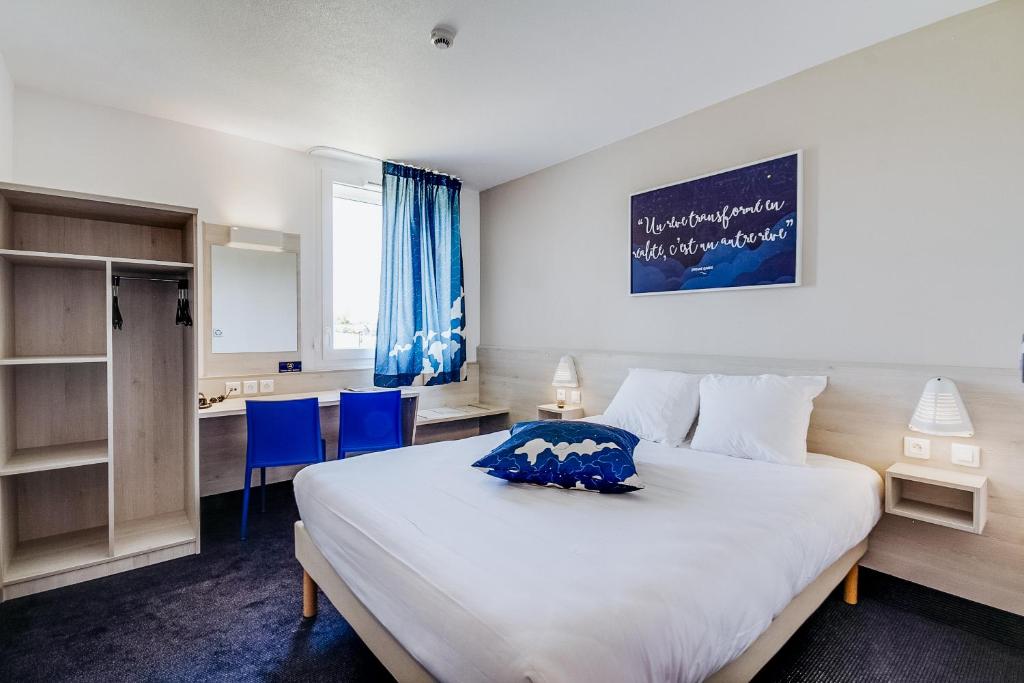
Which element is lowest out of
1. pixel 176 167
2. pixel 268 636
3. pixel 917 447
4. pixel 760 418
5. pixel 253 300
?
pixel 268 636

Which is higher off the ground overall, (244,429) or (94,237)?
(94,237)

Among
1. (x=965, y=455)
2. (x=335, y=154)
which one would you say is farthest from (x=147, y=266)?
(x=965, y=455)

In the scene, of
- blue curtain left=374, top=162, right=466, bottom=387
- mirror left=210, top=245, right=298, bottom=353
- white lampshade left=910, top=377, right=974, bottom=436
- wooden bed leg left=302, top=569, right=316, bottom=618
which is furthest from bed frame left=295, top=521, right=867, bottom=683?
blue curtain left=374, top=162, right=466, bottom=387

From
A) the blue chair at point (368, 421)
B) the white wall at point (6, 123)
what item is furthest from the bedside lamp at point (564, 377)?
the white wall at point (6, 123)

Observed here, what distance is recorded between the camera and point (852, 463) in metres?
2.37

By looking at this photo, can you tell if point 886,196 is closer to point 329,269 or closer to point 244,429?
point 329,269

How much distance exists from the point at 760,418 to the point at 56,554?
3608 mm

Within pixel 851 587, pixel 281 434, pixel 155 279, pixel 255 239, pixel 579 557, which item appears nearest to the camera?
pixel 579 557

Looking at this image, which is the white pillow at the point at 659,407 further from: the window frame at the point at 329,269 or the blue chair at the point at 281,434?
the window frame at the point at 329,269

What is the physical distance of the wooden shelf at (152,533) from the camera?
2.60 metres

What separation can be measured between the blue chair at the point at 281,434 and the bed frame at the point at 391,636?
1.03 metres

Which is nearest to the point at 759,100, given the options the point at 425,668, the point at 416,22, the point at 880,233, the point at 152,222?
the point at 880,233

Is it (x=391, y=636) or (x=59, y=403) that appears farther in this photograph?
(x=59, y=403)

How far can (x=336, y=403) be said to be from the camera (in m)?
3.57
